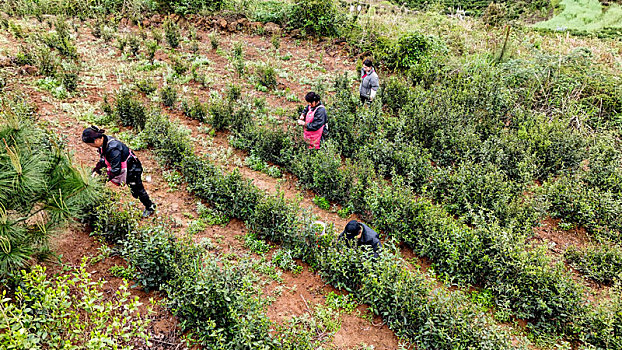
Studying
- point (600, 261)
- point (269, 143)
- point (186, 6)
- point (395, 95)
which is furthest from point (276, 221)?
point (186, 6)

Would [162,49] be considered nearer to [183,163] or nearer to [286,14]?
[286,14]

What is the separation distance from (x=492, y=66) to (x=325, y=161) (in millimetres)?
7385

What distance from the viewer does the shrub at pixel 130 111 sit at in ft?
26.9

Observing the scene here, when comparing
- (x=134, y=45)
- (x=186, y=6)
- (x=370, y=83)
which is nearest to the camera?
(x=370, y=83)

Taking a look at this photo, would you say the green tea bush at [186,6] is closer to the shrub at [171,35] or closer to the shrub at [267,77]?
the shrub at [171,35]

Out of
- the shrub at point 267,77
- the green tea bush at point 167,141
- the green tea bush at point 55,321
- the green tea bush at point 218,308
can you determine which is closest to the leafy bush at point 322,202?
the green tea bush at point 167,141

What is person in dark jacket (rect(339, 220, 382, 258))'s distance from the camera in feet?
18.2

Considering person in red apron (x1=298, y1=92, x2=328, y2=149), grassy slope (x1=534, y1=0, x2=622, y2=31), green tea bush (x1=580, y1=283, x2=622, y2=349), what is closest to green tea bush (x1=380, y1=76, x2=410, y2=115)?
person in red apron (x1=298, y1=92, x2=328, y2=149)

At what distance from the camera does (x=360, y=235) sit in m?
5.62

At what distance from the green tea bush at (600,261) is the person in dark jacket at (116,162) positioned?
758cm

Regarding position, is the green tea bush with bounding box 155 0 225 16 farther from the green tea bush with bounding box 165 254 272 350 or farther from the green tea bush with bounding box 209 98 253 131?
the green tea bush with bounding box 165 254 272 350

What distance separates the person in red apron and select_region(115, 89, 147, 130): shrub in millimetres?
3688

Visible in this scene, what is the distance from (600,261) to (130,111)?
9.76 metres

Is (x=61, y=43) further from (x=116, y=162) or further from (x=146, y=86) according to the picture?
(x=116, y=162)
